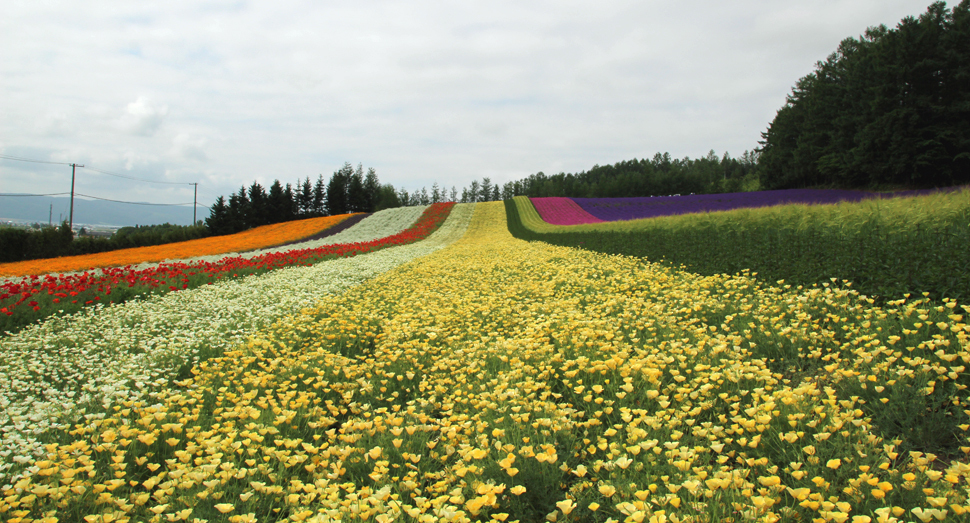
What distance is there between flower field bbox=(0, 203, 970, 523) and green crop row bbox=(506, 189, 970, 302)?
2.01 ft

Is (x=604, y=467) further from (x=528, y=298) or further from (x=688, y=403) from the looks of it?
(x=528, y=298)

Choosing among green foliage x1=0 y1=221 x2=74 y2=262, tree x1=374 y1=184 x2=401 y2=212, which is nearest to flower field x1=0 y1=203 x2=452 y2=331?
green foliage x1=0 y1=221 x2=74 y2=262

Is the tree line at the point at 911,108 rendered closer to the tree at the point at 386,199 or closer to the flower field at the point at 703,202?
the flower field at the point at 703,202

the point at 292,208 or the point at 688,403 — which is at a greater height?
the point at 292,208

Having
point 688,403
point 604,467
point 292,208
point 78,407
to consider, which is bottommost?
point 78,407

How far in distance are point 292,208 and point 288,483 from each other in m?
62.8

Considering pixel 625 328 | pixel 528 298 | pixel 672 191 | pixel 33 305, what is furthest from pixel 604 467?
pixel 672 191

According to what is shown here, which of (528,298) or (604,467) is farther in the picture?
(528,298)

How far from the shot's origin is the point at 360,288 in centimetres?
1002

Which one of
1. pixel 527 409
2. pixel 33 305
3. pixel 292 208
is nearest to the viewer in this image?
pixel 527 409

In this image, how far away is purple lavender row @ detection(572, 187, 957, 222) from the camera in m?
30.0

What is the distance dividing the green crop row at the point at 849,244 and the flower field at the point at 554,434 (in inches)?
24.1

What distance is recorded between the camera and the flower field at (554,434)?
7.41 ft

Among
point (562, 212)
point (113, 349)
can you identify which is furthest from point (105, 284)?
point (562, 212)
